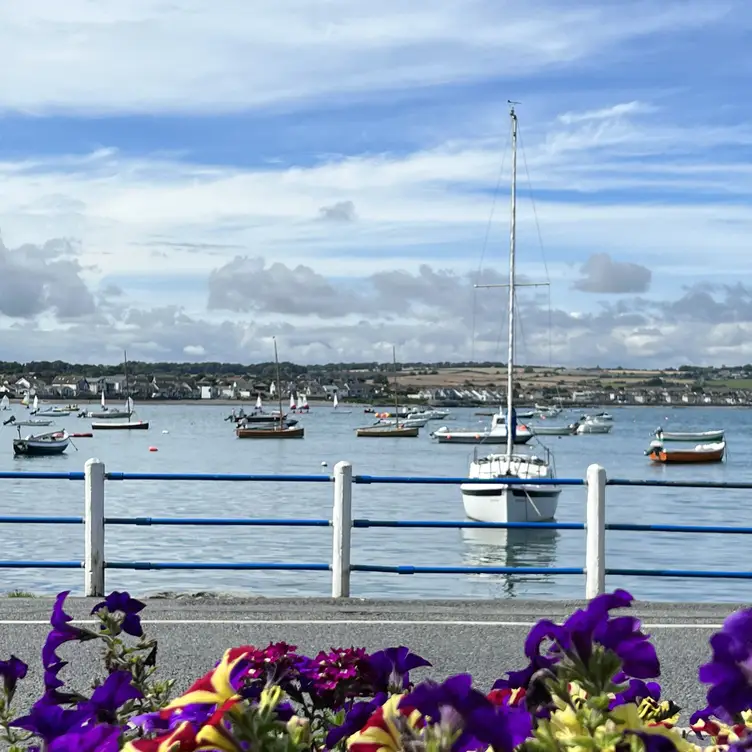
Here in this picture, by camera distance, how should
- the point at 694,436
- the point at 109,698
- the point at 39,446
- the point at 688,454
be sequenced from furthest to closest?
the point at 694,436
the point at 39,446
the point at 688,454
the point at 109,698

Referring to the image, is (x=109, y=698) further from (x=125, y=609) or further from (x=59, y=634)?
(x=125, y=609)

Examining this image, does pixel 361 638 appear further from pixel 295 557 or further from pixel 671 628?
pixel 295 557

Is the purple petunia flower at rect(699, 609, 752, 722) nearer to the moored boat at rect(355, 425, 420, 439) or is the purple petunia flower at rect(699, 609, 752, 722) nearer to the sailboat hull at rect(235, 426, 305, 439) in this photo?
the sailboat hull at rect(235, 426, 305, 439)

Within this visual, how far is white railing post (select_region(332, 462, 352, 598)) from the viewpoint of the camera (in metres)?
11.1

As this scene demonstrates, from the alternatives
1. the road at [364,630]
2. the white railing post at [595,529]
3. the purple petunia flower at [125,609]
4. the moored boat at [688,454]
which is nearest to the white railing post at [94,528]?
the road at [364,630]

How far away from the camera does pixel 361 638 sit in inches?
375

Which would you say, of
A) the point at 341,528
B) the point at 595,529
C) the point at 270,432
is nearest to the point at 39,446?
the point at 270,432

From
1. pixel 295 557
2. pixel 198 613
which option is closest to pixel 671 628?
pixel 198 613

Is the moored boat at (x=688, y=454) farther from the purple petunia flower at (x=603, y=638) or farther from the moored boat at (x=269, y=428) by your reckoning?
the purple petunia flower at (x=603, y=638)

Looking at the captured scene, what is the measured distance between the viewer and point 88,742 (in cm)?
168

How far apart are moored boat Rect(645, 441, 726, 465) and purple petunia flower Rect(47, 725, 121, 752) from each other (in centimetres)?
9424

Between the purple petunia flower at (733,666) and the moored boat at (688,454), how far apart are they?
309 ft

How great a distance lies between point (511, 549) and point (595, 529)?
27.6 m

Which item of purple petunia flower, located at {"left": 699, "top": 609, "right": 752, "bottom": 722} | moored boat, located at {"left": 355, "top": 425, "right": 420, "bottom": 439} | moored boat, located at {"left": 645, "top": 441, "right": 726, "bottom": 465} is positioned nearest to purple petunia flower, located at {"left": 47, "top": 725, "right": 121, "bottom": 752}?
purple petunia flower, located at {"left": 699, "top": 609, "right": 752, "bottom": 722}
